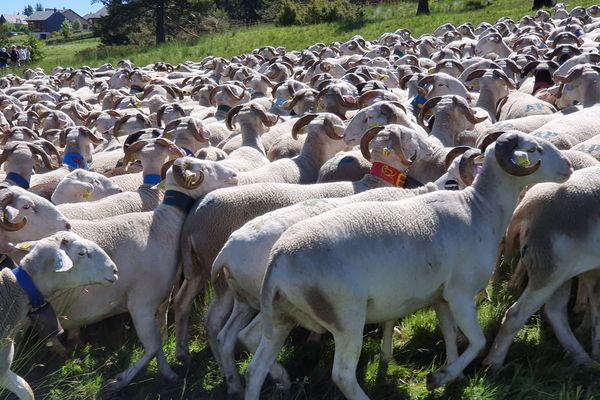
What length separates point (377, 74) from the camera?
1220cm

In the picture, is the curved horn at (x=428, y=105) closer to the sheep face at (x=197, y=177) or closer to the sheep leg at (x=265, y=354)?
the sheep face at (x=197, y=177)

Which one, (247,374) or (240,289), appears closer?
(247,374)

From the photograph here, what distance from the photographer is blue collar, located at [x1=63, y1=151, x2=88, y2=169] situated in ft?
26.5

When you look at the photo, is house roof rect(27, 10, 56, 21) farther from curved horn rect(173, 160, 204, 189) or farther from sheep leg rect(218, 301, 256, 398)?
sheep leg rect(218, 301, 256, 398)

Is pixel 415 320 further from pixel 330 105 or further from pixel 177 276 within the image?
pixel 330 105

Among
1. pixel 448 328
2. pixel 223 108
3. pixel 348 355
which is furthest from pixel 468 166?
pixel 223 108

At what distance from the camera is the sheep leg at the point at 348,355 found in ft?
13.8

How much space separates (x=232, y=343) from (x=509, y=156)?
208cm

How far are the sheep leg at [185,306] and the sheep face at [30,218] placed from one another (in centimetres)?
91

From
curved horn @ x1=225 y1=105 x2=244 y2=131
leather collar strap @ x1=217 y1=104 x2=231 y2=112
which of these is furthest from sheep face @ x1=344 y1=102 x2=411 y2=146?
leather collar strap @ x1=217 y1=104 x2=231 y2=112

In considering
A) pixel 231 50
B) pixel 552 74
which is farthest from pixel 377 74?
pixel 231 50

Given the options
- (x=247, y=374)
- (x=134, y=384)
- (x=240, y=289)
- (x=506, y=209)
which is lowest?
(x=134, y=384)

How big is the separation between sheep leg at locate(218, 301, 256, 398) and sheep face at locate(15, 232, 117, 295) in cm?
78

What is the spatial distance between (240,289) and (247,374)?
0.60 metres
